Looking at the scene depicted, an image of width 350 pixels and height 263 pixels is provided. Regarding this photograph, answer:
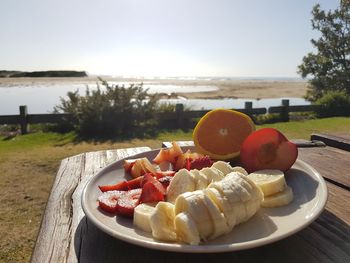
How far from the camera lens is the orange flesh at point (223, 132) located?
1.82 metres

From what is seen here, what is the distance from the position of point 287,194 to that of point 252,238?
325 mm

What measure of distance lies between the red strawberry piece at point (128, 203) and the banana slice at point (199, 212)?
0.77 feet

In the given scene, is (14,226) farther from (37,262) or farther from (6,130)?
(6,130)

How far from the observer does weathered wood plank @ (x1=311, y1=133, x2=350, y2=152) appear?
8.26ft

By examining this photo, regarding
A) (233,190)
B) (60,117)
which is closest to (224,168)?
(233,190)

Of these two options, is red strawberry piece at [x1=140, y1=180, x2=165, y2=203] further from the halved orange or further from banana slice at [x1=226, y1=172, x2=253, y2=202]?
the halved orange

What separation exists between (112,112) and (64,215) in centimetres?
835

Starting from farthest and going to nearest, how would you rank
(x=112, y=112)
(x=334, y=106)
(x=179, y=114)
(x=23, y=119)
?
(x=334, y=106)
(x=179, y=114)
(x=23, y=119)
(x=112, y=112)

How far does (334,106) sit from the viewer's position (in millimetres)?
13852

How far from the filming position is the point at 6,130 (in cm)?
1031

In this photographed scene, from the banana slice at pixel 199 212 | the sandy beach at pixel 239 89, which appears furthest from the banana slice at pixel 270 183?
the sandy beach at pixel 239 89

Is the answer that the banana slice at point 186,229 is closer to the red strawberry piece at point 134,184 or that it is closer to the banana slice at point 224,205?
the banana slice at point 224,205

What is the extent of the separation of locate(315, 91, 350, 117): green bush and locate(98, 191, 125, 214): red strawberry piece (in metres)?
13.4

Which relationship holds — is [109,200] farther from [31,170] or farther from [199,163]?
[31,170]
